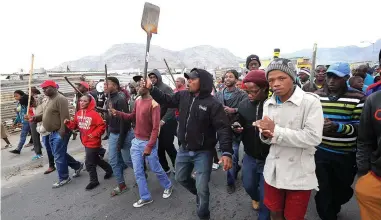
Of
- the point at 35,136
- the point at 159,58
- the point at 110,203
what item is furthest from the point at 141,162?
the point at 159,58

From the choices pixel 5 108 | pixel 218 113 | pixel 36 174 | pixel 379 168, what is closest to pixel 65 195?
pixel 36 174

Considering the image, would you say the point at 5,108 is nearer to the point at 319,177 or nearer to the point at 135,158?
the point at 135,158

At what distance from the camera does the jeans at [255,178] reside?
2.68 m

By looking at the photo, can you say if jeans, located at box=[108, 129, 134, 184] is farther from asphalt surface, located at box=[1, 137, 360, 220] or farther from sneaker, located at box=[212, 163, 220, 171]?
sneaker, located at box=[212, 163, 220, 171]

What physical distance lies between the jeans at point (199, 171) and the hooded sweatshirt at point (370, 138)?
1.62 meters

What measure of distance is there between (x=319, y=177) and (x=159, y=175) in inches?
92.3

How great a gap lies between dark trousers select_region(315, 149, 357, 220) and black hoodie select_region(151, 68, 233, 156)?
1142mm

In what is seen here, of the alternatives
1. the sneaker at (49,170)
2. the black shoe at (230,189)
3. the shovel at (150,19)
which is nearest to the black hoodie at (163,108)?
the shovel at (150,19)

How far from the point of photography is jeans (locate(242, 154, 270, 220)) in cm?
268

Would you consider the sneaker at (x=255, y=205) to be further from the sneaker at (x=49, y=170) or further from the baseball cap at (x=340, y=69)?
the sneaker at (x=49, y=170)

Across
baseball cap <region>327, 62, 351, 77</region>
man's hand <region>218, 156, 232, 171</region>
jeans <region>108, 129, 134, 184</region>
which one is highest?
baseball cap <region>327, 62, 351, 77</region>

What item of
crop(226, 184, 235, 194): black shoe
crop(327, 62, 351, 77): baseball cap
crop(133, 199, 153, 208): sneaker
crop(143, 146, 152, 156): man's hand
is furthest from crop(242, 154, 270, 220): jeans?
crop(133, 199, 153, 208): sneaker

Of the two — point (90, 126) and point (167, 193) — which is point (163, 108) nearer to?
point (90, 126)

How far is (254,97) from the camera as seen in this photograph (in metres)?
2.69
